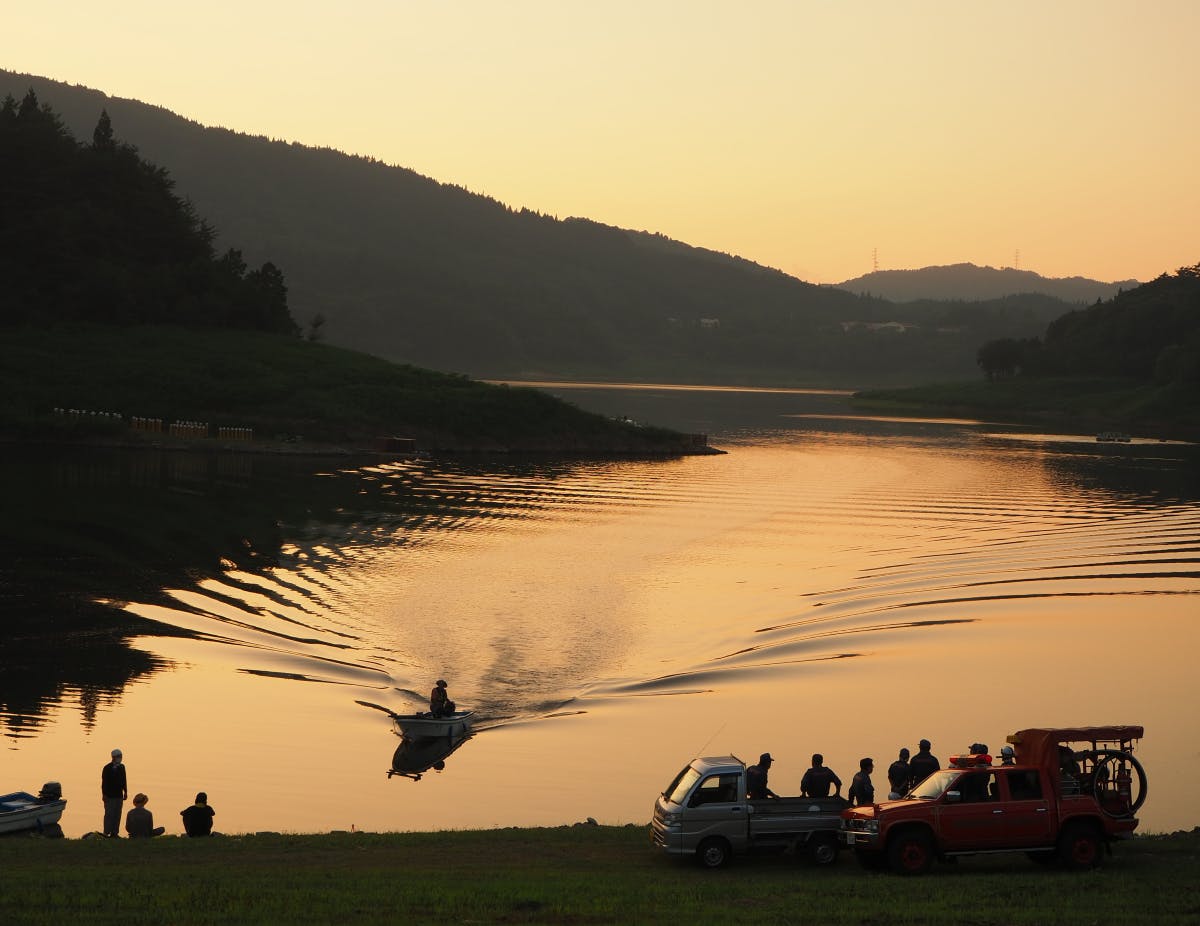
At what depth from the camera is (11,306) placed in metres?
142

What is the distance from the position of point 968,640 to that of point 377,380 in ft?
333

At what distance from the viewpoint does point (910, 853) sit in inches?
941

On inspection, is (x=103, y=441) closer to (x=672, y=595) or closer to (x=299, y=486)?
(x=299, y=486)

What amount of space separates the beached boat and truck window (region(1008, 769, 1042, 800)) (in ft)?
61.1

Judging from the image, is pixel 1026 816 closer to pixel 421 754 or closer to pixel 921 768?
pixel 921 768

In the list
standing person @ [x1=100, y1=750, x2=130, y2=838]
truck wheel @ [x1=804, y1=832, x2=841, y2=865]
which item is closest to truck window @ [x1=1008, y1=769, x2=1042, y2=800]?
truck wheel @ [x1=804, y1=832, x2=841, y2=865]

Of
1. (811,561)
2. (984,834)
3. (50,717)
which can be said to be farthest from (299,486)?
(984,834)

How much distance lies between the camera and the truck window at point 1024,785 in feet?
79.6

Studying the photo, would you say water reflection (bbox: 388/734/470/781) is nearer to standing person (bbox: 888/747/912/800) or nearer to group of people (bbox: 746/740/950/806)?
group of people (bbox: 746/740/950/806)

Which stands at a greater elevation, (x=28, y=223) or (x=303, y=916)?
(x=28, y=223)

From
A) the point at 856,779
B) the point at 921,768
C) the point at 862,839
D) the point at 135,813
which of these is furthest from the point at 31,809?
the point at 921,768

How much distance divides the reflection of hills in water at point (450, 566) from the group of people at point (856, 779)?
14.8 metres

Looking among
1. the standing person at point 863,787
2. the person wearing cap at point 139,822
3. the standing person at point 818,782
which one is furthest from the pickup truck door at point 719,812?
the person wearing cap at point 139,822

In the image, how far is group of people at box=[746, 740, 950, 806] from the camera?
2634 cm
